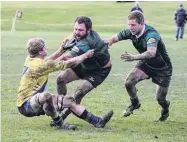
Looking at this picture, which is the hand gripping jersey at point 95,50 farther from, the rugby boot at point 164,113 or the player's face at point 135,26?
the rugby boot at point 164,113

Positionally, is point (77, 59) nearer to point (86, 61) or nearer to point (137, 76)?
point (86, 61)

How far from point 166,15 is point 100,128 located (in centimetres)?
5449

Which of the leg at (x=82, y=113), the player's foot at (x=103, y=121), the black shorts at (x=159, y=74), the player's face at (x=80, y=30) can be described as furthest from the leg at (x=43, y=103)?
the black shorts at (x=159, y=74)

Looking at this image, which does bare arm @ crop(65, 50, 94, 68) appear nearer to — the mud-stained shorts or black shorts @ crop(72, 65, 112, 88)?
the mud-stained shorts

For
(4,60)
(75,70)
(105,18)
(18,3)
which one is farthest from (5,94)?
(18,3)

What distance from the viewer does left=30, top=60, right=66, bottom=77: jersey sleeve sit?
347 inches

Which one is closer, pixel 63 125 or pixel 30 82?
pixel 30 82

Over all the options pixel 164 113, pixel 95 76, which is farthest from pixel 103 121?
pixel 164 113

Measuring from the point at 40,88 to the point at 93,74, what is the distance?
43.3 inches

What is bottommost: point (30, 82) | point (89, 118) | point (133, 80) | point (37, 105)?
point (89, 118)

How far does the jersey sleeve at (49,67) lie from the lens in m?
8.82

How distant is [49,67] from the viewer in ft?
29.0

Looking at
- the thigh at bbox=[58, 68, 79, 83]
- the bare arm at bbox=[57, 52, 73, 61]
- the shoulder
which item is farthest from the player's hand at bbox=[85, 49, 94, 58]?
the shoulder

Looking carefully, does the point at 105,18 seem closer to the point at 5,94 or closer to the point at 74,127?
the point at 5,94
